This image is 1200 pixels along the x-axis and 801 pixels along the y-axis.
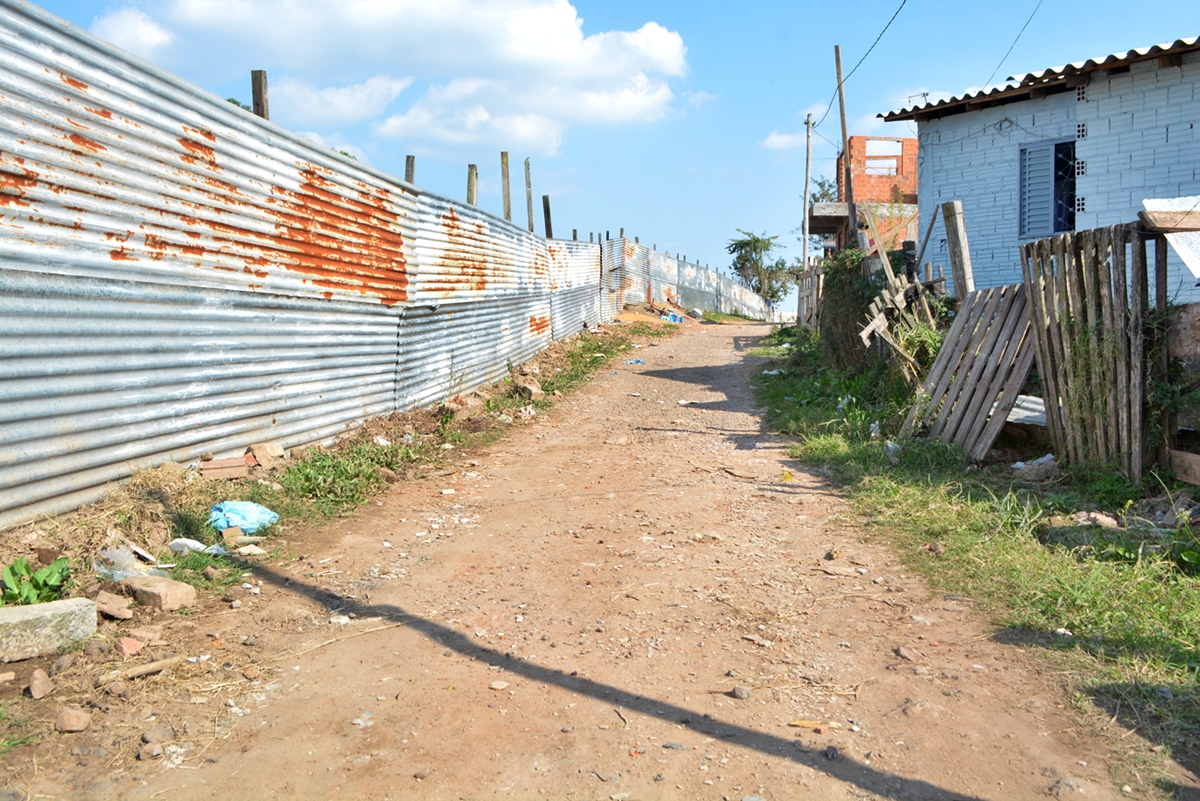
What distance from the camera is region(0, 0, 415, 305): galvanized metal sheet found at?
3916 millimetres

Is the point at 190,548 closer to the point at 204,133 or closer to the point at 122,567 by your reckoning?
the point at 122,567

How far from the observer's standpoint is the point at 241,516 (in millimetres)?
4789

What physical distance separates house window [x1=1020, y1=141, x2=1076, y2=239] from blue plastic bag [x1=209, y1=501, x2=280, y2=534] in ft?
35.0

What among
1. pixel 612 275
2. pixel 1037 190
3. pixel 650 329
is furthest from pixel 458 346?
pixel 612 275

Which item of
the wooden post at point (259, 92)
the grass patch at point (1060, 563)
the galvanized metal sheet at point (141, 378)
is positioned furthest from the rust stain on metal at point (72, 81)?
the grass patch at point (1060, 563)

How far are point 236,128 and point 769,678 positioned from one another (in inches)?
199

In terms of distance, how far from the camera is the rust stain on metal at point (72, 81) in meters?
4.10

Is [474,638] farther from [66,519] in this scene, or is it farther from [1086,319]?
[1086,319]

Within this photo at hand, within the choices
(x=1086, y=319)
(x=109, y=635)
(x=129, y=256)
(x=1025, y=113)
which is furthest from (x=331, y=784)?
(x=1025, y=113)

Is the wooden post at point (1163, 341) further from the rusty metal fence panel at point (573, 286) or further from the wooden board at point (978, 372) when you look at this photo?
the rusty metal fence panel at point (573, 286)

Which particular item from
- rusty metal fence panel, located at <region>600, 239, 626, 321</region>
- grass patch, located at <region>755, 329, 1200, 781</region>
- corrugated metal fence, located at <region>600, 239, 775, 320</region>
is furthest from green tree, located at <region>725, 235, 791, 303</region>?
grass patch, located at <region>755, 329, 1200, 781</region>

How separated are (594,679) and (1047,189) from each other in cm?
1085

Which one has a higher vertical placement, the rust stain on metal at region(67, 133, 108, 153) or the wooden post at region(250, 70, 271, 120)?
the wooden post at region(250, 70, 271, 120)

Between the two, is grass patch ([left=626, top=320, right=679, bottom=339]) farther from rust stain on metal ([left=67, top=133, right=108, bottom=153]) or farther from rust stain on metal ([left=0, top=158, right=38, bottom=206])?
rust stain on metal ([left=0, top=158, right=38, bottom=206])
